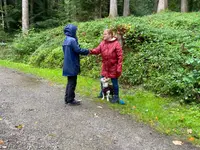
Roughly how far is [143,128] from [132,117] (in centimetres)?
67

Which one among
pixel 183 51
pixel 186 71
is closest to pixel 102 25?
pixel 183 51

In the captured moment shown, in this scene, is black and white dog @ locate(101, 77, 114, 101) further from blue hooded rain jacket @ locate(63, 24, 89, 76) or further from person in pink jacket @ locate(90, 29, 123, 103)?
blue hooded rain jacket @ locate(63, 24, 89, 76)

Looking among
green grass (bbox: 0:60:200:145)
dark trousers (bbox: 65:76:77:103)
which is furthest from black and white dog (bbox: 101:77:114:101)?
dark trousers (bbox: 65:76:77:103)

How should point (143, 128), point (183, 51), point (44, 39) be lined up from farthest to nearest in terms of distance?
1. point (44, 39)
2. point (183, 51)
3. point (143, 128)

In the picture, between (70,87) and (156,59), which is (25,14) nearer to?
(156,59)

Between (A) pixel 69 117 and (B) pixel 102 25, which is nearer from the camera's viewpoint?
(A) pixel 69 117

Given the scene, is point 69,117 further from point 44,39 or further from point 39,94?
point 44,39

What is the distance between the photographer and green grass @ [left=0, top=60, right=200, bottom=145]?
18.1 ft

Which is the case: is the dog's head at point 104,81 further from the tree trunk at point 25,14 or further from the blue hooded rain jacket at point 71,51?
the tree trunk at point 25,14

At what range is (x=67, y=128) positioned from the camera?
5.18 metres

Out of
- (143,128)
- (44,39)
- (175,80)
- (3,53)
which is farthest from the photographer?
(3,53)

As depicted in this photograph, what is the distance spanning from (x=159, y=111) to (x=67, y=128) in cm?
257

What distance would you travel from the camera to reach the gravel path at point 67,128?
14.9ft

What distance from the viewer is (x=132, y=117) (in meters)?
6.09
